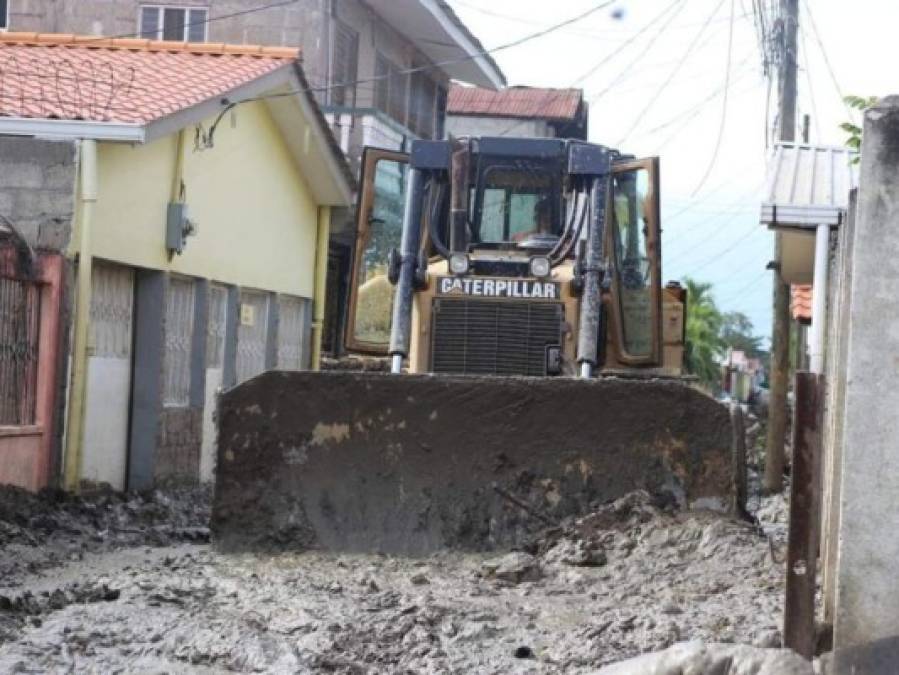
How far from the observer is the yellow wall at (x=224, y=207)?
51.4 feet

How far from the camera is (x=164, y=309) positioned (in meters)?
17.0

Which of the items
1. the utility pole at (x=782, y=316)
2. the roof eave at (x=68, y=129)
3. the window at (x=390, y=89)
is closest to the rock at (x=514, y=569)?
the roof eave at (x=68, y=129)

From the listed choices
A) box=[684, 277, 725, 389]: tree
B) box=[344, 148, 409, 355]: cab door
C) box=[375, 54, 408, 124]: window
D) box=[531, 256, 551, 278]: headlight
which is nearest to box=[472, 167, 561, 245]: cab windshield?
box=[344, 148, 409, 355]: cab door

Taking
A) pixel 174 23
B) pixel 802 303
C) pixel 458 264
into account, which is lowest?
pixel 458 264

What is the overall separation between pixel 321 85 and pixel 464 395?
15.8 meters

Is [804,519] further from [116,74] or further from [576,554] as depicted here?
[116,74]

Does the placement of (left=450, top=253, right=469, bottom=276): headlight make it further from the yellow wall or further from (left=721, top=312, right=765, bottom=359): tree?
(left=721, top=312, right=765, bottom=359): tree

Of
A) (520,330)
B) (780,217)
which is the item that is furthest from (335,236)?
(520,330)

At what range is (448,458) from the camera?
395 inches

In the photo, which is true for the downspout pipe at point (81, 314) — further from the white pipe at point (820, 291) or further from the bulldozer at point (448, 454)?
the white pipe at point (820, 291)

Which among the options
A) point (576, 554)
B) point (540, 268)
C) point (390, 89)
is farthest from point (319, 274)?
point (576, 554)

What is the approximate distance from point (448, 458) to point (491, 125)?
31163mm

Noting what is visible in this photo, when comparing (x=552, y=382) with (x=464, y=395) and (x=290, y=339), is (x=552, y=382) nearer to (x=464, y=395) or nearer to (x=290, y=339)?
(x=464, y=395)

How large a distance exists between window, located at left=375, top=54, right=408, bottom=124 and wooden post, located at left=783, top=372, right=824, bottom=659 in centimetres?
2080
